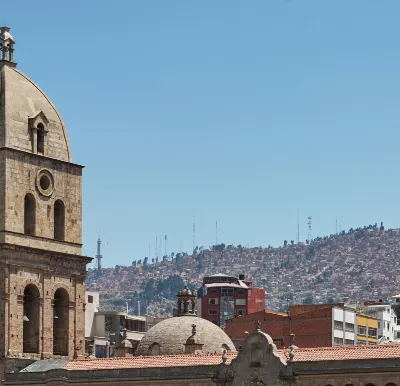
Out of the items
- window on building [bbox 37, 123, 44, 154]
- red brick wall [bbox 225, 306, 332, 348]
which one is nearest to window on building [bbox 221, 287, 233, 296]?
red brick wall [bbox 225, 306, 332, 348]

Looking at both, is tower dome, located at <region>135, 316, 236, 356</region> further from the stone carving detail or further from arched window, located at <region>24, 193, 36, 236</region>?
arched window, located at <region>24, 193, 36, 236</region>

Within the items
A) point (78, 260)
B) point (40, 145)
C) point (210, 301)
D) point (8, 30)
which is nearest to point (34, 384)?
point (78, 260)

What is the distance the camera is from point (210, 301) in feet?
626

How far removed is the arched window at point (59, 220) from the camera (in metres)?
74.9

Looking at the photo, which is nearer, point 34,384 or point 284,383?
point 284,383

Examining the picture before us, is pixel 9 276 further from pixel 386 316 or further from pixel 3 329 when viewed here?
pixel 386 316

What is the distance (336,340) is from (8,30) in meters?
64.3

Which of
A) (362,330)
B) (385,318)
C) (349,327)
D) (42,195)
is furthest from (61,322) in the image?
(385,318)

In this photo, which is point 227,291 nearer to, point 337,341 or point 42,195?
point 337,341

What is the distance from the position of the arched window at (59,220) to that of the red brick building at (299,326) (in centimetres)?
4882

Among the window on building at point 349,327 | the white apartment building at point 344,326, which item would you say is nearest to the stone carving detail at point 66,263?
the white apartment building at point 344,326

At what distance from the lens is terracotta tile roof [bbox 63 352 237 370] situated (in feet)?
216

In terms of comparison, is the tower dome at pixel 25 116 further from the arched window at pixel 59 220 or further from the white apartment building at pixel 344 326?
the white apartment building at pixel 344 326

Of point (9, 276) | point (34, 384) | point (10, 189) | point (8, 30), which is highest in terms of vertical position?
point (8, 30)
